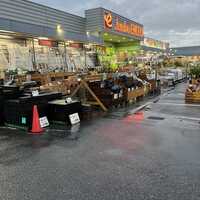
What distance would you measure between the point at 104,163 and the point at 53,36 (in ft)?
58.3

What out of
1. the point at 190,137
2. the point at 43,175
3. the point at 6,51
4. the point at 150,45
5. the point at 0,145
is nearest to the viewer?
the point at 43,175

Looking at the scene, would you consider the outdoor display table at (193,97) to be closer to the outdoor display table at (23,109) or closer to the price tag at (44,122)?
the outdoor display table at (23,109)

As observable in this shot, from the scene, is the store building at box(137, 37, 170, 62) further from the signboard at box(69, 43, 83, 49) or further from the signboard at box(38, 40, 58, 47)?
the signboard at box(38, 40, 58, 47)

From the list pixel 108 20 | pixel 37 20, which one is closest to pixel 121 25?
pixel 108 20

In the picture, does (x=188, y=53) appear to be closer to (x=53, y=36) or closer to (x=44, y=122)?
(x=53, y=36)

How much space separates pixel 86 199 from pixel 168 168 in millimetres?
1732

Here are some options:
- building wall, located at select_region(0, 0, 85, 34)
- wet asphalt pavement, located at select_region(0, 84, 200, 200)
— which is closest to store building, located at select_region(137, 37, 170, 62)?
building wall, located at select_region(0, 0, 85, 34)

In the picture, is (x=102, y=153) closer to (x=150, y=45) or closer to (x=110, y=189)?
(x=110, y=189)

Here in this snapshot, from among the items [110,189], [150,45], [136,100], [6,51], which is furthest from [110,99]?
[150,45]

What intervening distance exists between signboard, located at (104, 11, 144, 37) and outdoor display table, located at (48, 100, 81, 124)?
2120cm

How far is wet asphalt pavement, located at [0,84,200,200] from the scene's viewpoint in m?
3.47

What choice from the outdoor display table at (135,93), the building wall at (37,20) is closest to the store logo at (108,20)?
the building wall at (37,20)

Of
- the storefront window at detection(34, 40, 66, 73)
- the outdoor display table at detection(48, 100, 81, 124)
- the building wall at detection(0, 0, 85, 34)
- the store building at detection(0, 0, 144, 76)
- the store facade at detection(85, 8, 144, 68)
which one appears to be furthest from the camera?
the store facade at detection(85, 8, 144, 68)

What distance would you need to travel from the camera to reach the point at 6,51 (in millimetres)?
17625
